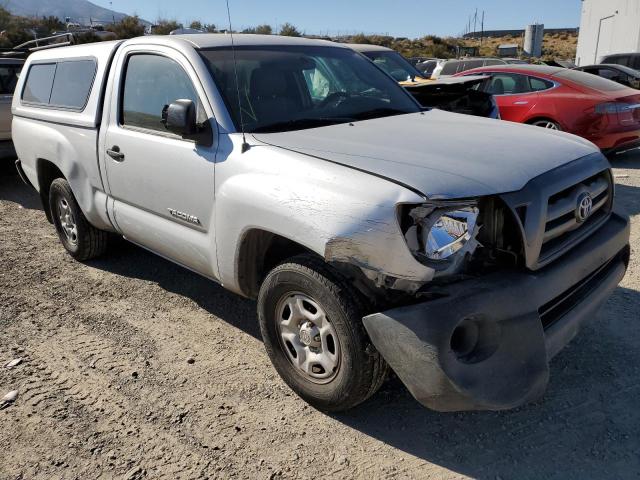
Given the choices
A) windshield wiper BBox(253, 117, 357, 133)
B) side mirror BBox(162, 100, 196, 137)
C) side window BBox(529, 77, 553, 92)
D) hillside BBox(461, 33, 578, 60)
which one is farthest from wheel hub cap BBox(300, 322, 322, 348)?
hillside BBox(461, 33, 578, 60)

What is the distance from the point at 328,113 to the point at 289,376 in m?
1.66

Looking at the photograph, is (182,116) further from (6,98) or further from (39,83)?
(6,98)

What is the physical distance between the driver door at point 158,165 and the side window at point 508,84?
6.58 meters

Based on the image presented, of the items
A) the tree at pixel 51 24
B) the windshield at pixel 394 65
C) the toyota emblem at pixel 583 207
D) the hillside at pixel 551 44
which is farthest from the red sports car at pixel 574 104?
the hillside at pixel 551 44

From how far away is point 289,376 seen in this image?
3.07m

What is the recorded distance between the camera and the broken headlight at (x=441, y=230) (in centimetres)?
239

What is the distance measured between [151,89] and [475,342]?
2.72 metres

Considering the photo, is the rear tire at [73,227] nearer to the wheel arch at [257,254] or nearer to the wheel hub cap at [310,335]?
the wheel arch at [257,254]

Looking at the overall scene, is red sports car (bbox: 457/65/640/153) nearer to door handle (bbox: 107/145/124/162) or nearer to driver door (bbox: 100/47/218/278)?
driver door (bbox: 100/47/218/278)

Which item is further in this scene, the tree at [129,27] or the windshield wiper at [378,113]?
the tree at [129,27]

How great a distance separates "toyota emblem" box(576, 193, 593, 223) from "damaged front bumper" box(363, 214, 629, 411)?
463 millimetres

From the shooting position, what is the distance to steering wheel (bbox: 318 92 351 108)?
146 inches

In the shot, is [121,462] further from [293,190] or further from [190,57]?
[190,57]

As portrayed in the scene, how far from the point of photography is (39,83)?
539cm
